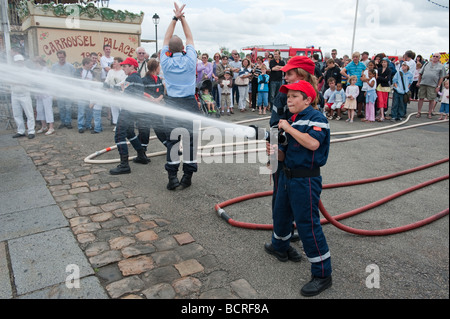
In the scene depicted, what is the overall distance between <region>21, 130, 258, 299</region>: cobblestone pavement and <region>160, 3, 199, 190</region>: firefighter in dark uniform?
2.70 ft

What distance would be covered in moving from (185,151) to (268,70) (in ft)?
26.7

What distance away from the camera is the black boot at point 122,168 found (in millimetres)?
6297

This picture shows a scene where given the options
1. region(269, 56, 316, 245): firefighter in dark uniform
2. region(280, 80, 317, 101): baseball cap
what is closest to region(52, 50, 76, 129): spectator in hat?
region(269, 56, 316, 245): firefighter in dark uniform

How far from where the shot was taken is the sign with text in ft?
42.4

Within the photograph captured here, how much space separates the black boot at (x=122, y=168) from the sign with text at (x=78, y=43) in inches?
334

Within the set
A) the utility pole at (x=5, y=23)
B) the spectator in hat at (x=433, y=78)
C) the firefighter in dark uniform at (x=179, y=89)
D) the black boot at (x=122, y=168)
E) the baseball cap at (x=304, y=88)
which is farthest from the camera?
the spectator in hat at (x=433, y=78)

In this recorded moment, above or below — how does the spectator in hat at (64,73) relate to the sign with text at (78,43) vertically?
below

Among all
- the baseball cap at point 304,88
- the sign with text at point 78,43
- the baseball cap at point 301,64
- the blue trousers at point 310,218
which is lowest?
the blue trousers at point 310,218

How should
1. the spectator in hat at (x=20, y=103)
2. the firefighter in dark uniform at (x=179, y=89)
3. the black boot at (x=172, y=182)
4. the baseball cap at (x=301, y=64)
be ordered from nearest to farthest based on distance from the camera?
the baseball cap at (x=301, y=64), the firefighter in dark uniform at (x=179, y=89), the black boot at (x=172, y=182), the spectator in hat at (x=20, y=103)

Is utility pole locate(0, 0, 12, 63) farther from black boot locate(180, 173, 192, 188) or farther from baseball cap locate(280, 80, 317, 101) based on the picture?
baseball cap locate(280, 80, 317, 101)

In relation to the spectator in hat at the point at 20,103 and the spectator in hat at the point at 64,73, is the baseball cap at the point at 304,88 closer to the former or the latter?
the spectator in hat at the point at 20,103

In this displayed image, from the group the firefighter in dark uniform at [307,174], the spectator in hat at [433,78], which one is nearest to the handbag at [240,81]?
the spectator in hat at [433,78]

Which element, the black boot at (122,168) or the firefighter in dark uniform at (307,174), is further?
the black boot at (122,168)

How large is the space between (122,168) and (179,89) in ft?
6.30
